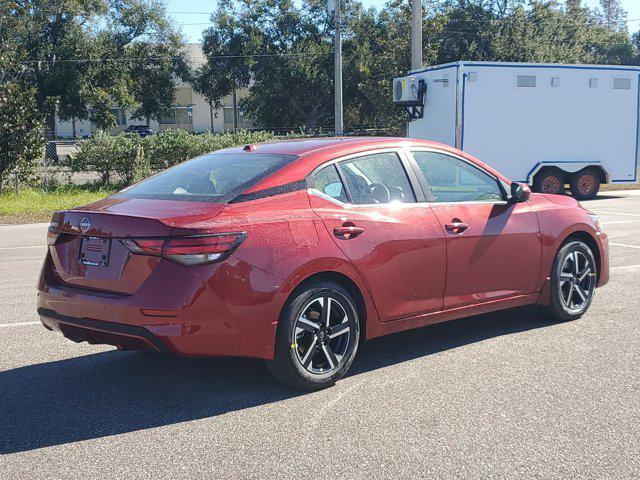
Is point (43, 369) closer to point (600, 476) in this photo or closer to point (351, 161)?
point (351, 161)

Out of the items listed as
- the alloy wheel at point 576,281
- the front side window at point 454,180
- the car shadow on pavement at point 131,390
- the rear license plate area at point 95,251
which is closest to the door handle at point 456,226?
the front side window at point 454,180

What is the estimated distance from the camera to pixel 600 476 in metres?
3.58

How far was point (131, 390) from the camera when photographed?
4902mm

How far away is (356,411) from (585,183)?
17.7 metres

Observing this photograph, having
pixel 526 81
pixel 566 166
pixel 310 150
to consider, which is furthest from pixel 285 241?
pixel 566 166

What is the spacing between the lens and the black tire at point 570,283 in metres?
6.36

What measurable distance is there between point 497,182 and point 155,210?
9.56 ft

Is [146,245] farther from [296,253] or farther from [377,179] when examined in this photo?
[377,179]

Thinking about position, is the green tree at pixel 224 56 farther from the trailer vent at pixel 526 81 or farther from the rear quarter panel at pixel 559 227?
the rear quarter panel at pixel 559 227

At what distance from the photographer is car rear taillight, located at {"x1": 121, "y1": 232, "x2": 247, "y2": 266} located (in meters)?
4.30

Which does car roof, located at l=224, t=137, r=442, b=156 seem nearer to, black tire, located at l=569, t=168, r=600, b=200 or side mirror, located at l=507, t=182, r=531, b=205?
side mirror, located at l=507, t=182, r=531, b=205

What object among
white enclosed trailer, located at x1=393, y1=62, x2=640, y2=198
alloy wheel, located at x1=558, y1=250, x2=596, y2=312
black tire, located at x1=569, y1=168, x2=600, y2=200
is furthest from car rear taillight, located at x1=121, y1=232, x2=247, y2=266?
black tire, located at x1=569, y1=168, x2=600, y2=200

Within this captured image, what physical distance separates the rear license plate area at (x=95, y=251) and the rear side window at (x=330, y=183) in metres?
1.41

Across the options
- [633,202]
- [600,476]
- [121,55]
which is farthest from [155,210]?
[121,55]
